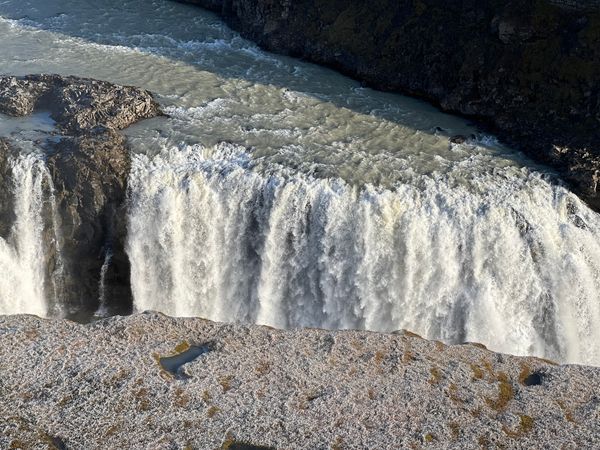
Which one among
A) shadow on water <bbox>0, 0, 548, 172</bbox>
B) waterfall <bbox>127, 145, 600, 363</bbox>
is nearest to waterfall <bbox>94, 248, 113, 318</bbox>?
waterfall <bbox>127, 145, 600, 363</bbox>

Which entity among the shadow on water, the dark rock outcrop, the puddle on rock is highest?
the dark rock outcrop

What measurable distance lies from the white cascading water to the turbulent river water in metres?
0.04

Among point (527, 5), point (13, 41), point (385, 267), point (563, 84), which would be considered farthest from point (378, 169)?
point (13, 41)

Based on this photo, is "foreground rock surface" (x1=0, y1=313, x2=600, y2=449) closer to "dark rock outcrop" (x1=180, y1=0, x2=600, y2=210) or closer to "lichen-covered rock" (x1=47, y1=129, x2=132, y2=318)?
"lichen-covered rock" (x1=47, y1=129, x2=132, y2=318)

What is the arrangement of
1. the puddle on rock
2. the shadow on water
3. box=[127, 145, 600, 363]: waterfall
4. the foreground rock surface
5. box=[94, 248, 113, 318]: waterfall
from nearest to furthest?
the foreground rock surface
the puddle on rock
box=[127, 145, 600, 363]: waterfall
box=[94, 248, 113, 318]: waterfall
the shadow on water

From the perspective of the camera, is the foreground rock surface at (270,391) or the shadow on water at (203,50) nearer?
the foreground rock surface at (270,391)

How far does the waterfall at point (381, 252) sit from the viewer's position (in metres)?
21.2

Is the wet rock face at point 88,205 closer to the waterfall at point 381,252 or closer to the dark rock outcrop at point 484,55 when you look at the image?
the waterfall at point 381,252

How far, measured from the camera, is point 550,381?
1594 centimetres

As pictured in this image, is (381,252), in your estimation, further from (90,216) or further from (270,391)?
(90,216)

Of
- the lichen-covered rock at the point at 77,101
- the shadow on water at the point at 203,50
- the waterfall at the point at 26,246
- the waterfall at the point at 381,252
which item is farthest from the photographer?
the shadow on water at the point at 203,50

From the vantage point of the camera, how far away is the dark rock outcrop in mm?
24906

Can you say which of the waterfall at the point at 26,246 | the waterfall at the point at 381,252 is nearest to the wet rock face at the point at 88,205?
the waterfall at the point at 26,246

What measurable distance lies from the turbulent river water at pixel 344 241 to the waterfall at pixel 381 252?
40mm
